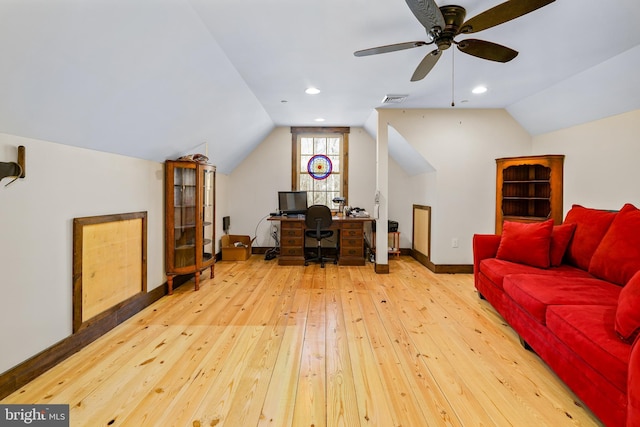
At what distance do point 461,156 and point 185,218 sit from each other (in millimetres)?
3826

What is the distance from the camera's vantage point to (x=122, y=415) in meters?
1.49

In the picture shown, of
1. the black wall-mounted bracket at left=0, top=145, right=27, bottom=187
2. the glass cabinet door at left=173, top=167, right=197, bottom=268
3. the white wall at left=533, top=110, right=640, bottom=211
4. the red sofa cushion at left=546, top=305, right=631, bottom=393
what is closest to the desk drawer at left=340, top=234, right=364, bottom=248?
the glass cabinet door at left=173, top=167, right=197, bottom=268

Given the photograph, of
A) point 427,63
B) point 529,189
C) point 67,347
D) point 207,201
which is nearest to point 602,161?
point 529,189

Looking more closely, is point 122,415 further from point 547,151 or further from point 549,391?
point 547,151

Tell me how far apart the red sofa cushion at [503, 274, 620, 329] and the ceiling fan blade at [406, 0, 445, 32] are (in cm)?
186

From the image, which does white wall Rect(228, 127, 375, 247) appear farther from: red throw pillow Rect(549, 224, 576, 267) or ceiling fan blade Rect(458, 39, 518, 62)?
ceiling fan blade Rect(458, 39, 518, 62)

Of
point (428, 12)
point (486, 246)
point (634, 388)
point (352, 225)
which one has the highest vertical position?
point (428, 12)

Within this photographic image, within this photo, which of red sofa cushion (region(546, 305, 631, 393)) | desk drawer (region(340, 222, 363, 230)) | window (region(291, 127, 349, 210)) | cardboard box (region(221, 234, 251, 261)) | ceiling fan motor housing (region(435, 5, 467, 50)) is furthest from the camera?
window (region(291, 127, 349, 210))

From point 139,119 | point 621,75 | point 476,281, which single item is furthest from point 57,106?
point 621,75

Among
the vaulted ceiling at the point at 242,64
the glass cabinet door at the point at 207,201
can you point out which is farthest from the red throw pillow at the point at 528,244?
the glass cabinet door at the point at 207,201

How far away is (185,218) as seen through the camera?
3441mm

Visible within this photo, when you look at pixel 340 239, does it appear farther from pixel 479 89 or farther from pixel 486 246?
pixel 479 89

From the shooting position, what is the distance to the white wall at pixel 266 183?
5402 millimetres

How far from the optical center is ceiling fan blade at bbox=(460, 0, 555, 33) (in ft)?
4.93
